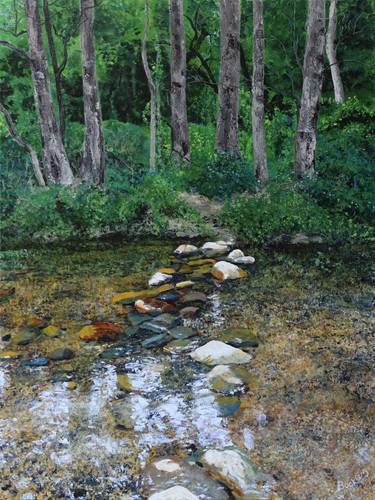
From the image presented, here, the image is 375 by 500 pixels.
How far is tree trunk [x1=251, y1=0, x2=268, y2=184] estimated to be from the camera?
1196 cm

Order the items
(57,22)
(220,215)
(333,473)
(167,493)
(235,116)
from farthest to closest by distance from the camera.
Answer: (57,22), (235,116), (220,215), (333,473), (167,493)

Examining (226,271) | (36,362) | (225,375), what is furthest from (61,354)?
(226,271)

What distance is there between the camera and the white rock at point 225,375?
4504mm

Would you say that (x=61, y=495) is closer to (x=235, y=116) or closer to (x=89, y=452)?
(x=89, y=452)

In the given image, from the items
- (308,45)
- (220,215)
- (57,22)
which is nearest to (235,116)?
(308,45)

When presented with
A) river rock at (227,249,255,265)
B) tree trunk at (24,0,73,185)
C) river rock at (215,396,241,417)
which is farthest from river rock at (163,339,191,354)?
tree trunk at (24,0,73,185)

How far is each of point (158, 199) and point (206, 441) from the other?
7.27 m

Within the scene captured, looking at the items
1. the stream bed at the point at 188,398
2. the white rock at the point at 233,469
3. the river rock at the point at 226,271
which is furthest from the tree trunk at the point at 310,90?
the white rock at the point at 233,469

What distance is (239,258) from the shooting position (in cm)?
838

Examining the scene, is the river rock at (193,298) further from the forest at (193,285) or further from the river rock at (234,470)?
the river rock at (234,470)

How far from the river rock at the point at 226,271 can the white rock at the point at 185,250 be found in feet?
3.58

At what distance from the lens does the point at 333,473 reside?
3354 mm

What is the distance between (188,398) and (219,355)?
0.71 m

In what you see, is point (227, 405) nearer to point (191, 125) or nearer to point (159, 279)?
point (159, 279)
